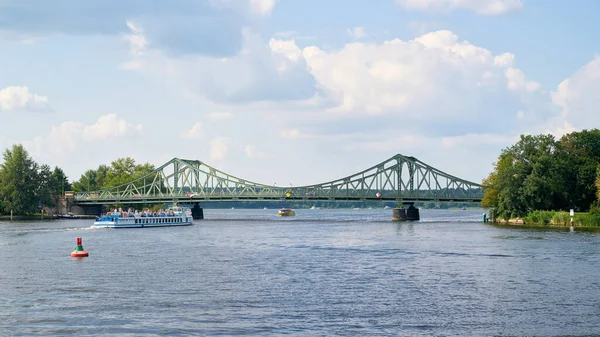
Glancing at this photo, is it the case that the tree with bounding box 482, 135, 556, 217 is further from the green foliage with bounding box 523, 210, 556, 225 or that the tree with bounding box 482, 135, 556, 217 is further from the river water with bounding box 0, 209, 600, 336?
the river water with bounding box 0, 209, 600, 336

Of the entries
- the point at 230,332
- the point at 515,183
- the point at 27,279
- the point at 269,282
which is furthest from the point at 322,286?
the point at 515,183

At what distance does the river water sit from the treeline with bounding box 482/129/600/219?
43.3m

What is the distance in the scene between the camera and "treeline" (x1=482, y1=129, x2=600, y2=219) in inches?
4663

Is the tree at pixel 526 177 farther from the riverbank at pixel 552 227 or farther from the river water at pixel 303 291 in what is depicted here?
the river water at pixel 303 291

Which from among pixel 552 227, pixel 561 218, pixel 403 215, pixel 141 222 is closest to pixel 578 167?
pixel 561 218

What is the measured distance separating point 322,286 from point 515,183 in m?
80.7

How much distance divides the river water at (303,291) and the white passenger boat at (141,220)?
48.5 meters

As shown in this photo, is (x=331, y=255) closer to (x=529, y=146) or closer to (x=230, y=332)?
(x=230, y=332)

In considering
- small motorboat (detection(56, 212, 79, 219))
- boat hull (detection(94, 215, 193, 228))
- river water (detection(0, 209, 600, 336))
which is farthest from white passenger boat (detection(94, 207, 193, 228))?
river water (detection(0, 209, 600, 336))

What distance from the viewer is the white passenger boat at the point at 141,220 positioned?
126 m

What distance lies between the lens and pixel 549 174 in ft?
392

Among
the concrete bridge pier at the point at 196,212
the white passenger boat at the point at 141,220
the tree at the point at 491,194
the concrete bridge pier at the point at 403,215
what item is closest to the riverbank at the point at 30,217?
the concrete bridge pier at the point at 196,212

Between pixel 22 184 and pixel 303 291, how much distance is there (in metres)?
134

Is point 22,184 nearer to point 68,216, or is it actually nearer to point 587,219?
point 68,216
